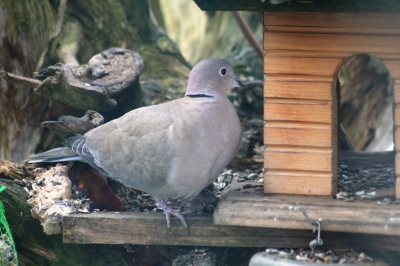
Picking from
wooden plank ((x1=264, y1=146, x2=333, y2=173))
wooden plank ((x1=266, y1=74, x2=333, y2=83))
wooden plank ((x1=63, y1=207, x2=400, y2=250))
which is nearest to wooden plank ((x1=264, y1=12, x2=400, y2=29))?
wooden plank ((x1=266, y1=74, x2=333, y2=83))

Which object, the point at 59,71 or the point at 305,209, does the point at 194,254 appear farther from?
the point at 59,71

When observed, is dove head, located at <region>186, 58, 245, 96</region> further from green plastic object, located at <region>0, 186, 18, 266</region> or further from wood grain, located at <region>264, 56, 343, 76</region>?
green plastic object, located at <region>0, 186, 18, 266</region>

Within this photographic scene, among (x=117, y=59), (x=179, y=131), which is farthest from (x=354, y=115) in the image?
(x=179, y=131)

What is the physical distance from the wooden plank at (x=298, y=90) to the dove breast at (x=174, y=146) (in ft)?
1.25

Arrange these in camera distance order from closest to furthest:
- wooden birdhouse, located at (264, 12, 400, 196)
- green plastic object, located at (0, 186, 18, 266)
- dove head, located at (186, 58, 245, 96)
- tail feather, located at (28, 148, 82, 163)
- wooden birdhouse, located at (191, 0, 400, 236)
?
wooden birdhouse, located at (191, 0, 400, 236)
wooden birdhouse, located at (264, 12, 400, 196)
green plastic object, located at (0, 186, 18, 266)
dove head, located at (186, 58, 245, 96)
tail feather, located at (28, 148, 82, 163)

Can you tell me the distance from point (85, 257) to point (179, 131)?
1058 millimetres

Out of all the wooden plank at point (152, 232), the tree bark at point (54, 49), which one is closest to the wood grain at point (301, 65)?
the wooden plank at point (152, 232)

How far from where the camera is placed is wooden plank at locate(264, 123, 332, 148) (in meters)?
3.01

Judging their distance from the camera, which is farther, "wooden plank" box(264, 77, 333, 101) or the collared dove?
the collared dove

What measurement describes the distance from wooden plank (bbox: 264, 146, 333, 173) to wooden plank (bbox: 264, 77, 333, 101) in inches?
11.6

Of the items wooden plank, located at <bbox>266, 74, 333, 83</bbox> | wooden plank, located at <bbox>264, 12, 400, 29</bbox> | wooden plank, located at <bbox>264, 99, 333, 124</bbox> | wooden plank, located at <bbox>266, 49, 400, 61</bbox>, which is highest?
wooden plank, located at <bbox>264, 12, 400, 29</bbox>

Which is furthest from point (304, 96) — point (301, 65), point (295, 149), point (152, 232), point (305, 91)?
point (152, 232)

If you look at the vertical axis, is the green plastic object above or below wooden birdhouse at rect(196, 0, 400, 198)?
below

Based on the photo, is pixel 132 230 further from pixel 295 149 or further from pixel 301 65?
pixel 301 65
